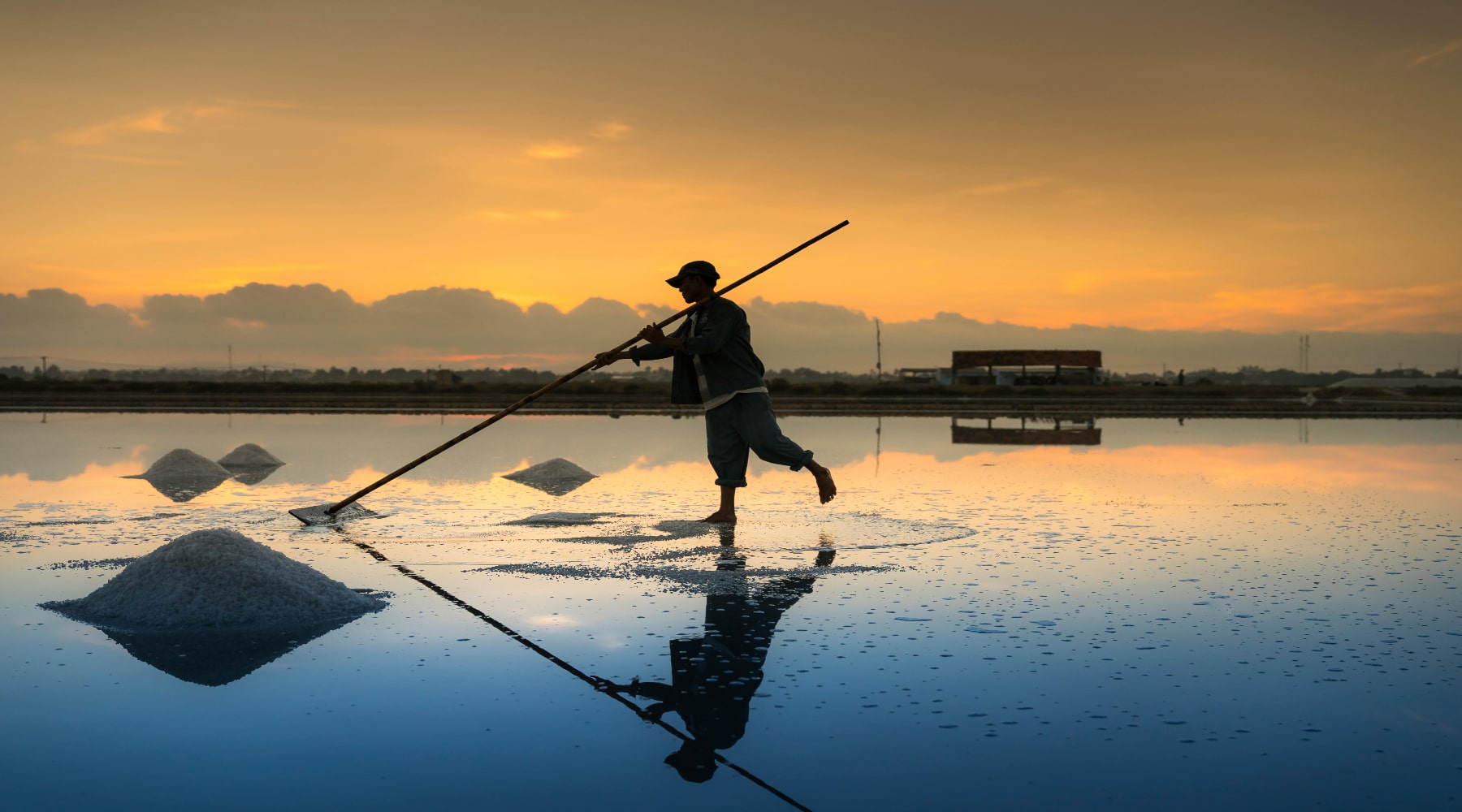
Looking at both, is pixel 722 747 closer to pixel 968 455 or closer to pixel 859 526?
pixel 859 526

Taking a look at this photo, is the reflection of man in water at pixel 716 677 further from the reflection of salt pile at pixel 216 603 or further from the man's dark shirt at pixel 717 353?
the man's dark shirt at pixel 717 353

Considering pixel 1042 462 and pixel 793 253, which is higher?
pixel 793 253

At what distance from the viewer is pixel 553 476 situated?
473 inches

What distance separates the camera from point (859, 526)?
8.45 meters

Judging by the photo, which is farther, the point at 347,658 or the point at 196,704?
the point at 347,658

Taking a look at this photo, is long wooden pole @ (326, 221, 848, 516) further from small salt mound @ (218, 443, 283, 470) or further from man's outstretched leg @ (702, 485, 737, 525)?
small salt mound @ (218, 443, 283, 470)

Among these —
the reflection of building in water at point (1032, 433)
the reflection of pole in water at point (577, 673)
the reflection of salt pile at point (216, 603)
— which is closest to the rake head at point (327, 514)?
the reflection of pole in water at point (577, 673)

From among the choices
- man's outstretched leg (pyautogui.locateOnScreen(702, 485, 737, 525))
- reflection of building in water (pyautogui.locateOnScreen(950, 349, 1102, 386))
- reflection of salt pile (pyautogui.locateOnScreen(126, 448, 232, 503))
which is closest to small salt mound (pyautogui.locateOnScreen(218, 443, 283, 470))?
reflection of salt pile (pyautogui.locateOnScreen(126, 448, 232, 503))

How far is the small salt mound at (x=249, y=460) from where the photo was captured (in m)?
13.2

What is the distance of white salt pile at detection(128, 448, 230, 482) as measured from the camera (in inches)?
470

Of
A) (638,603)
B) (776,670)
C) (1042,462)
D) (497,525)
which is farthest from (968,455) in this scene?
(776,670)

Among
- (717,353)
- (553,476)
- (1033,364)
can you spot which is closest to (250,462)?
(553,476)

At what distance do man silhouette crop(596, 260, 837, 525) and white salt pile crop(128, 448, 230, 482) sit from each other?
17.8 ft

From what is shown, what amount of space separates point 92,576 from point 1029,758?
4920mm
